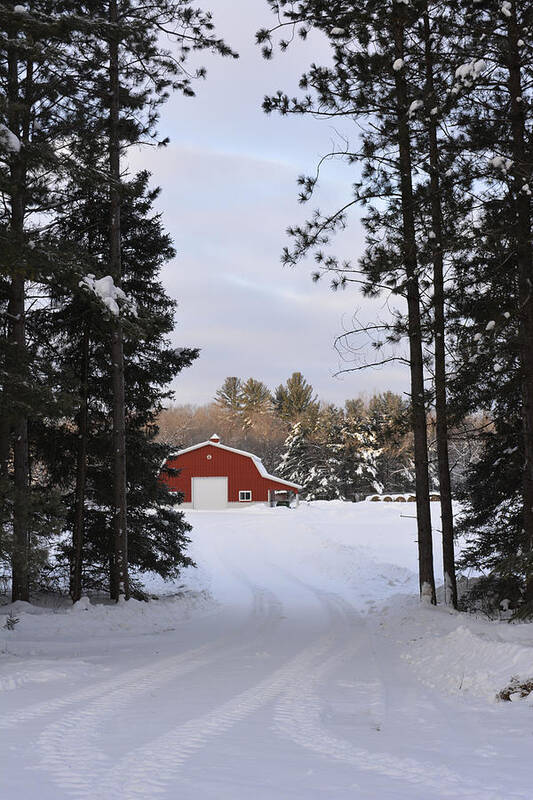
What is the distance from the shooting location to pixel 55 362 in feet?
43.4

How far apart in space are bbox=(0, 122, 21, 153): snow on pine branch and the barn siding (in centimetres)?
4064

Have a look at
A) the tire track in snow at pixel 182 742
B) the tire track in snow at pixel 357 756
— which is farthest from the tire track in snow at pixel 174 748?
the tire track in snow at pixel 357 756

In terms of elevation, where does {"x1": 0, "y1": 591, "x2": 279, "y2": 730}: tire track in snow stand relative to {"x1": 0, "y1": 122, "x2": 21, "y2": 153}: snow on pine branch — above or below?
below

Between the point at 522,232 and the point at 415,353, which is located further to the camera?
the point at 415,353

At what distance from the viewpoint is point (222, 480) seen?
47906mm

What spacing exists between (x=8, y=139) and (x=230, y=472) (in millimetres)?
40914

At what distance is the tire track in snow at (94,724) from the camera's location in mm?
3740

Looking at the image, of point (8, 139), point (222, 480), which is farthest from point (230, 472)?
point (8, 139)

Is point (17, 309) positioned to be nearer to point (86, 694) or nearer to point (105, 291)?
point (105, 291)

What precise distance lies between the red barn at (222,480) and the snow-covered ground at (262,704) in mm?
34740

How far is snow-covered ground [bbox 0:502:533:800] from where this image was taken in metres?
3.71

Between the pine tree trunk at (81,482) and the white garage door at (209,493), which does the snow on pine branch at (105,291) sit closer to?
the pine tree trunk at (81,482)

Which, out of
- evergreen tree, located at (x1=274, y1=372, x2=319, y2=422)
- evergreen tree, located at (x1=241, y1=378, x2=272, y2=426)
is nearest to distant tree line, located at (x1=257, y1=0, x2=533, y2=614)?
evergreen tree, located at (x1=274, y1=372, x2=319, y2=422)

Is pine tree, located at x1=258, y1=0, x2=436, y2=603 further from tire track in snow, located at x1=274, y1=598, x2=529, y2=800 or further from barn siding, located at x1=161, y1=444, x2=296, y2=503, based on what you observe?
barn siding, located at x1=161, y1=444, x2=296, y2=503
